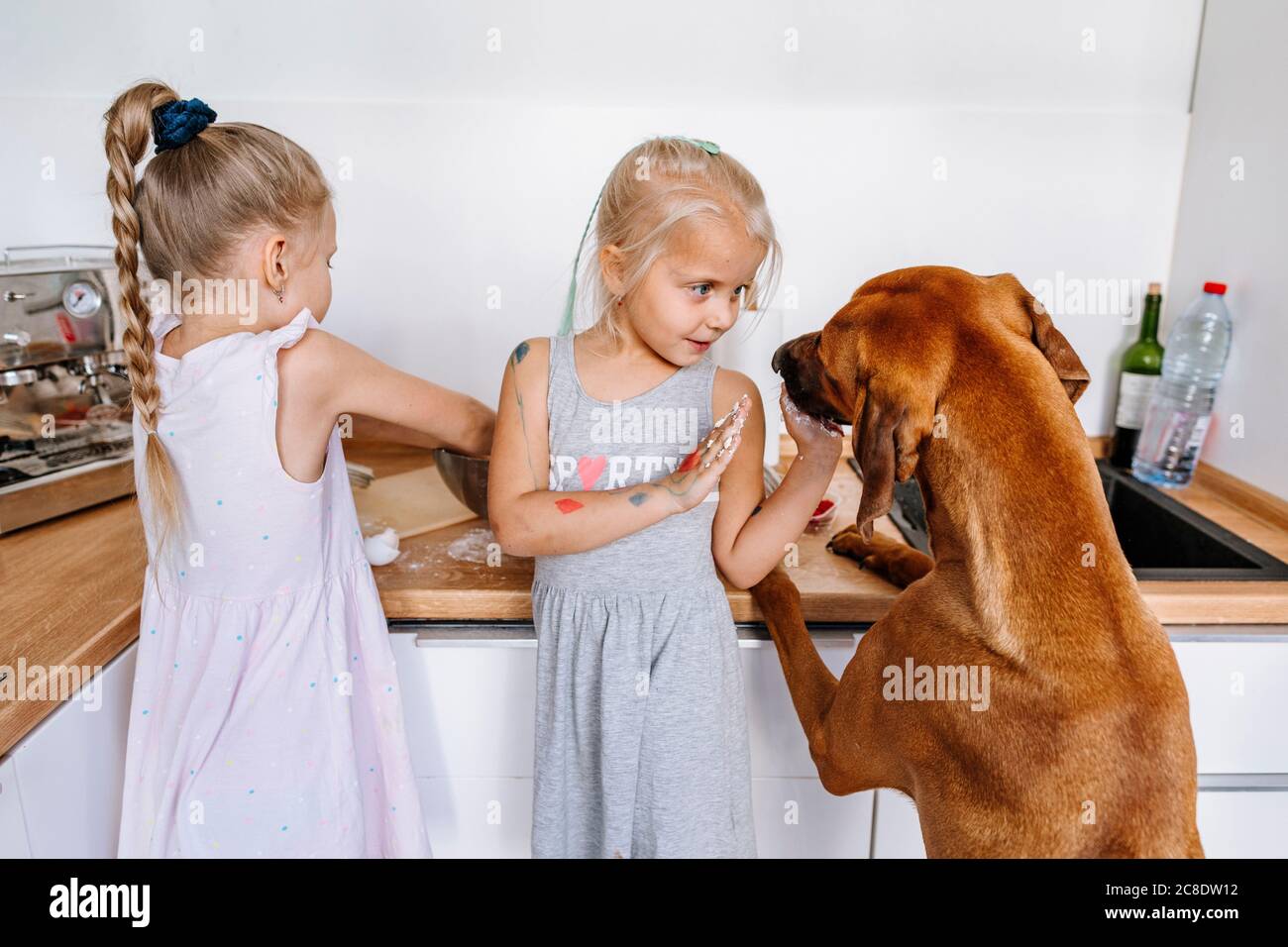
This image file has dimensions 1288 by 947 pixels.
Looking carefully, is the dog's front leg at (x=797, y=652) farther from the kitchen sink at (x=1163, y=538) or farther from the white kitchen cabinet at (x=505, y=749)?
the kitchen sink at (x=1163, y=538)

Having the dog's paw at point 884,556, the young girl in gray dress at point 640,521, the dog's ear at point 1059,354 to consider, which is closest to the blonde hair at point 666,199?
the young girl in gray dress at point 640,521

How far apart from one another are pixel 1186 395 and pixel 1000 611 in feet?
3.15

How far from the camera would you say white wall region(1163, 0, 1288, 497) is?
4.89ft

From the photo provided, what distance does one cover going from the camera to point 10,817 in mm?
953

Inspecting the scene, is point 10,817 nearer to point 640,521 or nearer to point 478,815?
point 478,815

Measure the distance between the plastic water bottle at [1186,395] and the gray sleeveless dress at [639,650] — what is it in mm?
1006

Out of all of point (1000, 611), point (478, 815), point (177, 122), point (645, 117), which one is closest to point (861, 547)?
point (1000, 611)

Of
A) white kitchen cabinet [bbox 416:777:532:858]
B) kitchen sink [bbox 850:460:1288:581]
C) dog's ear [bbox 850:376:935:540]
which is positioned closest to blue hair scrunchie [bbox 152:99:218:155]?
dog's ear [bbox 850:376:935:540]

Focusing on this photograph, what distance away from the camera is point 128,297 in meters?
0.97

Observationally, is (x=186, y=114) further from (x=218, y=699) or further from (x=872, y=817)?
(x=872, y=817)

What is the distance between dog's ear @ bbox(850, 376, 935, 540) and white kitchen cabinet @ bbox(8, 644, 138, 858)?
0.90 meters

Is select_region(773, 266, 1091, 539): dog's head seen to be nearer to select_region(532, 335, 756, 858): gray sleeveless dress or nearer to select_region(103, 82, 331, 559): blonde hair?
select_region(532, 335, 756, 858): gray sleeveless dress
